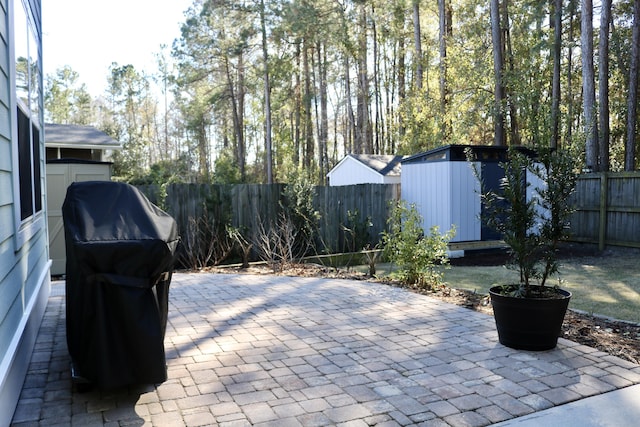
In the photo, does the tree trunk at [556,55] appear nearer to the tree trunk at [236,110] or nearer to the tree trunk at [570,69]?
the tree trunk at [570,69]

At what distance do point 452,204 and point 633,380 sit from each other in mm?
6731

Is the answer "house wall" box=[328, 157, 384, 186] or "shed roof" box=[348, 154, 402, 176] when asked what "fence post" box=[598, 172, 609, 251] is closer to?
"shed roof" box=[348, 154, 402, 176]

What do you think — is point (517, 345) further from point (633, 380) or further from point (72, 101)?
point (72, 101)

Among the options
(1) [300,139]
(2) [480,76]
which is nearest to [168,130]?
(1) [300,139]

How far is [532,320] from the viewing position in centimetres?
383

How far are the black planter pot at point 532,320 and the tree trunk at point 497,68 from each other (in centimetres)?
1170

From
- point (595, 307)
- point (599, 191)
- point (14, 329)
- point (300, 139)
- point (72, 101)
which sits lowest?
point (595, 307)

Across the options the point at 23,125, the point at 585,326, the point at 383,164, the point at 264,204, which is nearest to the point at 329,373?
the point at 585,326

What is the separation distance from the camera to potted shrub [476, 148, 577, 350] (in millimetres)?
3832

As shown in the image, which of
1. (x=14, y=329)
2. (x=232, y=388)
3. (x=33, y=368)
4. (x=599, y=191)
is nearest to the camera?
(x=14, y=329)

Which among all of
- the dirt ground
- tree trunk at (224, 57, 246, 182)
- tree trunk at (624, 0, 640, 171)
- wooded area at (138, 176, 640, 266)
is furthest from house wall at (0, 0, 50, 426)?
tree trunk at (224, 57, 246, 182)

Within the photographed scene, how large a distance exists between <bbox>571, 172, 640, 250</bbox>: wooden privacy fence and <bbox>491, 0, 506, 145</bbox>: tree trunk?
3.99 metres

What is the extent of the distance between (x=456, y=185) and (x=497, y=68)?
243 inches

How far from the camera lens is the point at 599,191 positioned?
10.9 metres
